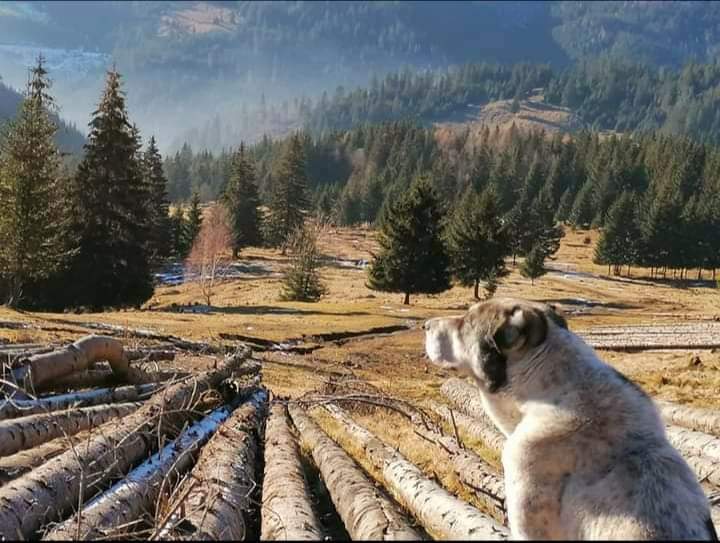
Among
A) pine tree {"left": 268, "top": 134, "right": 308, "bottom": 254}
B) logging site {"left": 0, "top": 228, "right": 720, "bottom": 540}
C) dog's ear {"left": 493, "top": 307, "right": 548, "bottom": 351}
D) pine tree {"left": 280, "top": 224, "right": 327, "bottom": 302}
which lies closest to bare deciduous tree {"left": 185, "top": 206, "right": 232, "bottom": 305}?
pine tree {"left": 280, "top": 224, "right": 327, "bottom": 302}

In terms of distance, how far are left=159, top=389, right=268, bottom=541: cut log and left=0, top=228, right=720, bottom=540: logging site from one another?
26 mm

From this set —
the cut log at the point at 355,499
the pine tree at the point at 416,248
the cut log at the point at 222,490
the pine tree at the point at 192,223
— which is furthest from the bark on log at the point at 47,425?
the pine tree at the point at 192,223

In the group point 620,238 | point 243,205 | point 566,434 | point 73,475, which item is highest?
point 243,205

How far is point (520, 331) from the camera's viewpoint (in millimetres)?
3744

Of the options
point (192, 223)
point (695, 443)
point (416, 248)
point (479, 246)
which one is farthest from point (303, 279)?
point (695, 443)

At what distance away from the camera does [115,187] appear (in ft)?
115

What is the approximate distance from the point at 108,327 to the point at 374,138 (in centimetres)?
Answer: 17009

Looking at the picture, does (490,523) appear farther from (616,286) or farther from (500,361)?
(616,286)

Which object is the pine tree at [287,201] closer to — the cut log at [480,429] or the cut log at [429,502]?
the cut log at [480,429]

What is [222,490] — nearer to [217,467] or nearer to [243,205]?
[217,467]

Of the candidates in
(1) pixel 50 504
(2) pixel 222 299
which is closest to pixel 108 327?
(1) pixel 50 504

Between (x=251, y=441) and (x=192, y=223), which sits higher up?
(x=192, y=223)

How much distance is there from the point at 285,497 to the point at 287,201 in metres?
83.2

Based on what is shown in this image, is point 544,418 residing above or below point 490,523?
above
